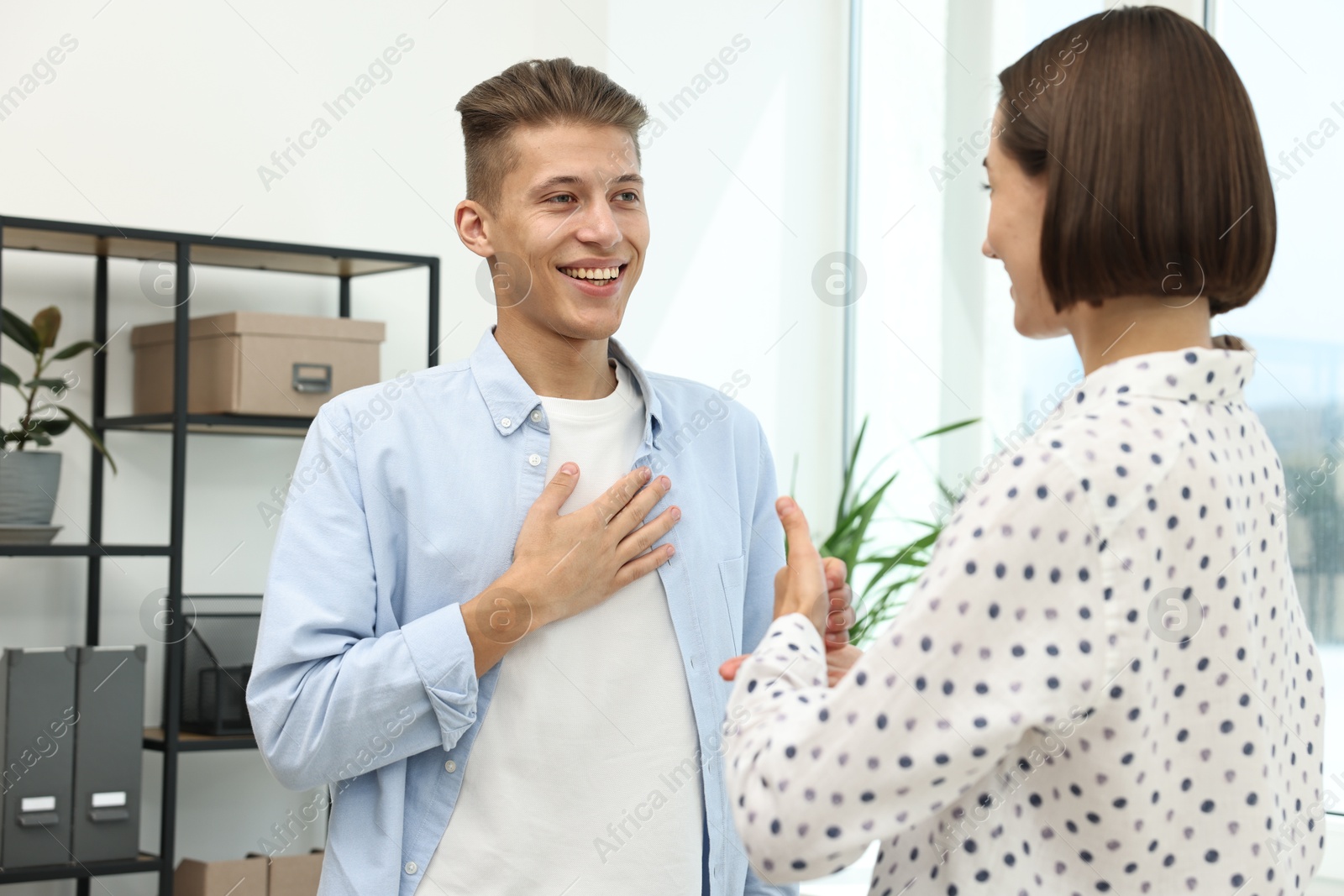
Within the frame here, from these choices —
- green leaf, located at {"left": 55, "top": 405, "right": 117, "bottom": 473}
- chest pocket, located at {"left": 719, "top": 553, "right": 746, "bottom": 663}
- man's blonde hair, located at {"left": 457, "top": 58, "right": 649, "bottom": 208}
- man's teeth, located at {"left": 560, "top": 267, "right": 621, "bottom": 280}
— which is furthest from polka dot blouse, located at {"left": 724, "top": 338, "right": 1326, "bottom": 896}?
green leaf, located at {"left": 55, "top": 405, "right": 117, "bottom": 473}

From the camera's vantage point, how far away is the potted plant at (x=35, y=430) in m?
2.61

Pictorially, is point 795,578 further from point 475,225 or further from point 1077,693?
point 475,225

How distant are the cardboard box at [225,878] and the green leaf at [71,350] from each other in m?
1.18

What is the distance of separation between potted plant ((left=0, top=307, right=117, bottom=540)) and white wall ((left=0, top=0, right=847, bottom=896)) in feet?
0.23

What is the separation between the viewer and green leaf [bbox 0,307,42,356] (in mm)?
2740

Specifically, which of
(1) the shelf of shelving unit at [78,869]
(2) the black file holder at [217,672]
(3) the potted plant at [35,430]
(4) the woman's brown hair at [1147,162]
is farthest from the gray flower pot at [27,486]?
(4) the woman's brown hair at [1147,162]

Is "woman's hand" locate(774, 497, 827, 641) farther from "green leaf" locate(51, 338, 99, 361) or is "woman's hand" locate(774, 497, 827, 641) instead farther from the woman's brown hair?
"green leaf" locate(51, 338, 99, 361)

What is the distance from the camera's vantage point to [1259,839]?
83cm

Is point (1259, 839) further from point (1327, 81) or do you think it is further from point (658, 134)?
point (658, 134)

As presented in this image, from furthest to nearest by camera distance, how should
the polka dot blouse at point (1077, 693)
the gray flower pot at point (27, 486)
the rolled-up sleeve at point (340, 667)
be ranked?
the gray flower pot at point (27, 486) < the rolled-up sleeve at point (340, 667) < the polka dot blouse at point (1077, 693)

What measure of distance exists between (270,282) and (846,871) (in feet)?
7.37

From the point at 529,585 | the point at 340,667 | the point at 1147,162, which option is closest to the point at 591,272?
the point at 529,585

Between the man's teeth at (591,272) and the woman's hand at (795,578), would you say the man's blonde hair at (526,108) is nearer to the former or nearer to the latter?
the man's teeth at (591,272)

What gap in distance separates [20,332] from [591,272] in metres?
1.85
